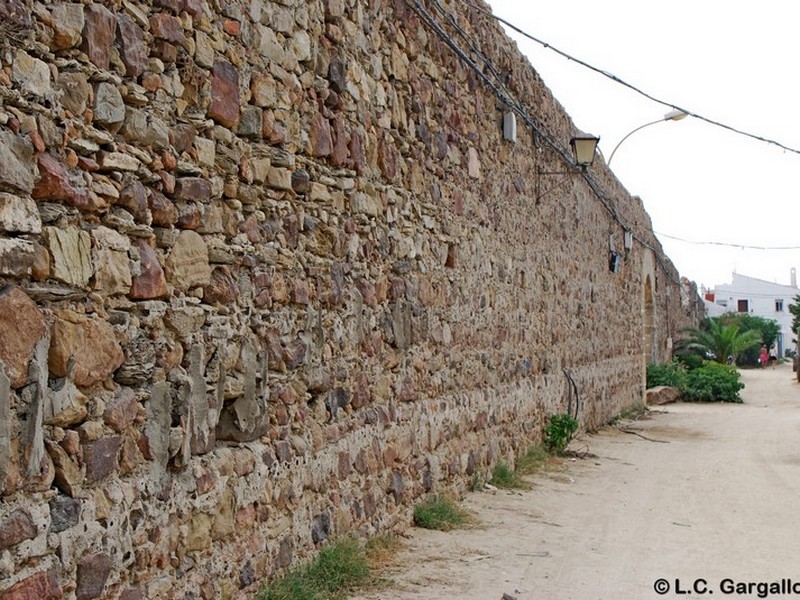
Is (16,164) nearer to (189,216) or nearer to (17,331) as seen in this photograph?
(17,331)

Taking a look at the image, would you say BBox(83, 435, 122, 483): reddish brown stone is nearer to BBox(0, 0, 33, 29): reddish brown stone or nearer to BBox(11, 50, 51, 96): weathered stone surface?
BBox(11, 50, 51, 96): weathered stone surface

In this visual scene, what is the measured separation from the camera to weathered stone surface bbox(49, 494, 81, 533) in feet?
8.68

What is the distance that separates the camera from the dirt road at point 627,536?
4598mm

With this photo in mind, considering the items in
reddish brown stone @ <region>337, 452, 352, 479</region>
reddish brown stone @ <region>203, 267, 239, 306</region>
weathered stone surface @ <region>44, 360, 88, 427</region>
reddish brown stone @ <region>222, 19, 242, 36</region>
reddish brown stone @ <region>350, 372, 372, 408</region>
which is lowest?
reddish brown stone @ <region>337, 452, 352, 479</region>

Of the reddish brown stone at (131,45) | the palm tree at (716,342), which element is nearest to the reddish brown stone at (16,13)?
the reddish brown stone at (131,45)

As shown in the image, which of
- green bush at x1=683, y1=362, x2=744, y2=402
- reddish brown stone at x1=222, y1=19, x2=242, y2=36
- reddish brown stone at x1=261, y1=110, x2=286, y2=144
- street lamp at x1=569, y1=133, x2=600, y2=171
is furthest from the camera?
green bush at x1=683, y1=362, x2=744, y2=402

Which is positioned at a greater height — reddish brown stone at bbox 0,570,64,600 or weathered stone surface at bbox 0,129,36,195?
weathered stone surface at bbox 0,129,36,195

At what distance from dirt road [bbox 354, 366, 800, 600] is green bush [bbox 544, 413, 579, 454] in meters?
0.28

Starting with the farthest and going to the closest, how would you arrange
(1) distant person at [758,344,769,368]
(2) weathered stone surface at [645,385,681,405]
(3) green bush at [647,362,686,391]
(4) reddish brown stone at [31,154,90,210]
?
(1) distant person at [758,344,769,368] < (3) green bush at [647,362,686,391] < (2) weathered stone surface at [645,385,681,405] < (4) reddish brown stone at [31,154,90,210]

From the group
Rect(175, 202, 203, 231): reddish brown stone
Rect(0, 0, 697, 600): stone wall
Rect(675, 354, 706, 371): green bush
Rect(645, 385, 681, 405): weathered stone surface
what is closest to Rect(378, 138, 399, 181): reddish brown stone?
Rect(0, 0, 697, 600): stone wall

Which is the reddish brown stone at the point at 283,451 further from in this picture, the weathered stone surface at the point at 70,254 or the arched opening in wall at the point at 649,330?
the arched opening in wall at the point at 649,330

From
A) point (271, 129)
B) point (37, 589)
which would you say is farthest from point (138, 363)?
point (271, 129)

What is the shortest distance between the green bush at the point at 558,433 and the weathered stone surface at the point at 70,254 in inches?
269

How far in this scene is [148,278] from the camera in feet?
10.2
